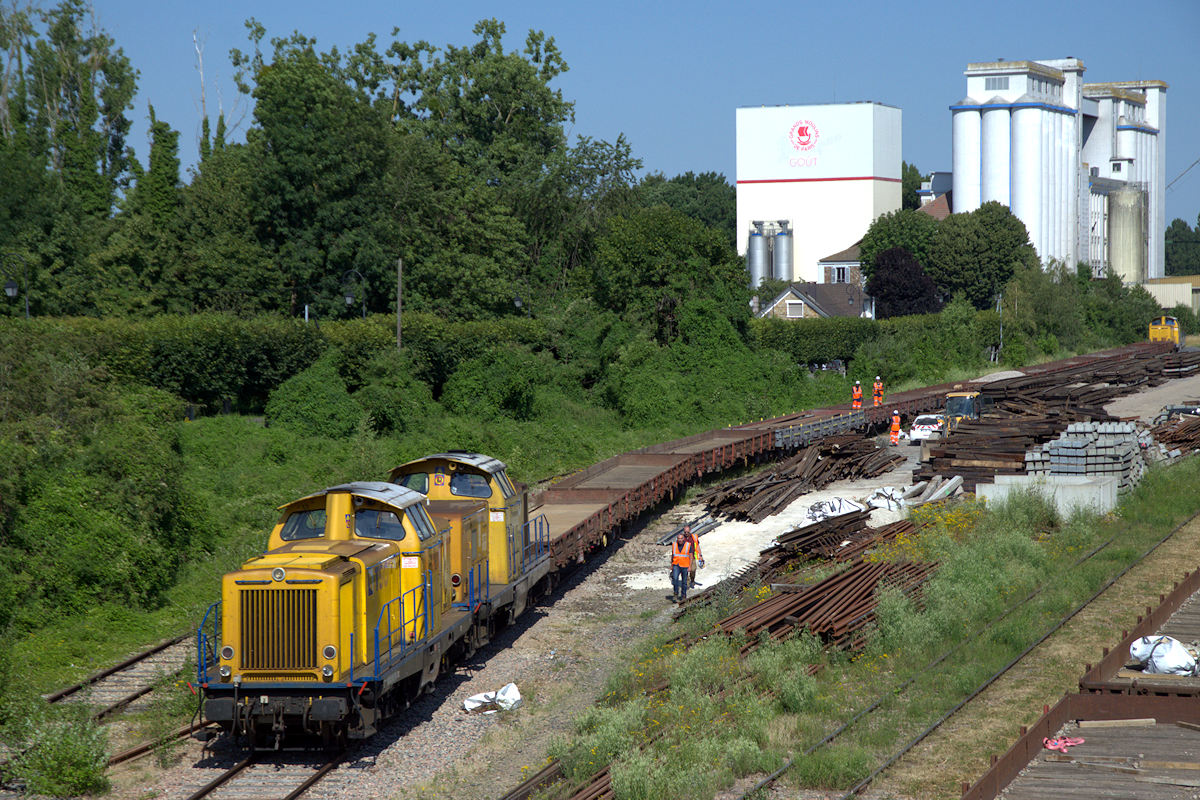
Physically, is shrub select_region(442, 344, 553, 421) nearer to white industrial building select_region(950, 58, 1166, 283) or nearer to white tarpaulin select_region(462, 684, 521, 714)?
white tarpaulin select_region(462, 684, 521, 714)

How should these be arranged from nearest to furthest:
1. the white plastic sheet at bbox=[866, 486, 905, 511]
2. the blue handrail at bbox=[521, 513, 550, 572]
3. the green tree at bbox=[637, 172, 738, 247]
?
1. the blue handrail at bbox=[521, 513, 550, 572]
2. the white plastic sheet at bbox=[866, 486, 905, 511]
3. the green tree at bbox=[637, 172, 738, 247]

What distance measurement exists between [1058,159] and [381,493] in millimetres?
102576

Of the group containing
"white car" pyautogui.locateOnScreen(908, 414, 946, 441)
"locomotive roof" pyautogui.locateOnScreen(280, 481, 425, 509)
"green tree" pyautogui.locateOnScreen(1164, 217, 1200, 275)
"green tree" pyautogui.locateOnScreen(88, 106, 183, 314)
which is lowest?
"white car" pyautogui.locateOnScreen(908, 414, 946, 441)

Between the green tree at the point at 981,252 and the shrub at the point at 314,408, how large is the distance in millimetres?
66852

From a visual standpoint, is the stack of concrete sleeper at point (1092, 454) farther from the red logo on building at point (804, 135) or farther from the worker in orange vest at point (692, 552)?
the red logo on building at point (804, 135)

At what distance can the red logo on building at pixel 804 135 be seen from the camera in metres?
109

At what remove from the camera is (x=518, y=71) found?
70562mm

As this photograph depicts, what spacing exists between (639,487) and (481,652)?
876 centimetres

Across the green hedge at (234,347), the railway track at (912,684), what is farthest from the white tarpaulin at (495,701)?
the green hedge at (234,347)

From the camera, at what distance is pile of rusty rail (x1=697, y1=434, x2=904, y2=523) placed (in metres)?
30.1

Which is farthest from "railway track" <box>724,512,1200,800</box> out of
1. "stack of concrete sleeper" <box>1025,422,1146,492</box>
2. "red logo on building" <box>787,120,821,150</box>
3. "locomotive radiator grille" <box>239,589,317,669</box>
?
"red logo on building" <box>787,120,821,150</box>

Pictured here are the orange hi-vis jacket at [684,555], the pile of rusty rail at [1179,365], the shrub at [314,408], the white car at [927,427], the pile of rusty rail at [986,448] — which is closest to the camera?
the orange hi-vis jacket at [684,555]

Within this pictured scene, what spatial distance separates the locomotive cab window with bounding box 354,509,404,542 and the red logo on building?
10109cm

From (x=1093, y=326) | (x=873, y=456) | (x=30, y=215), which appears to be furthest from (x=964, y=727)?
(x=1093, y=326)
